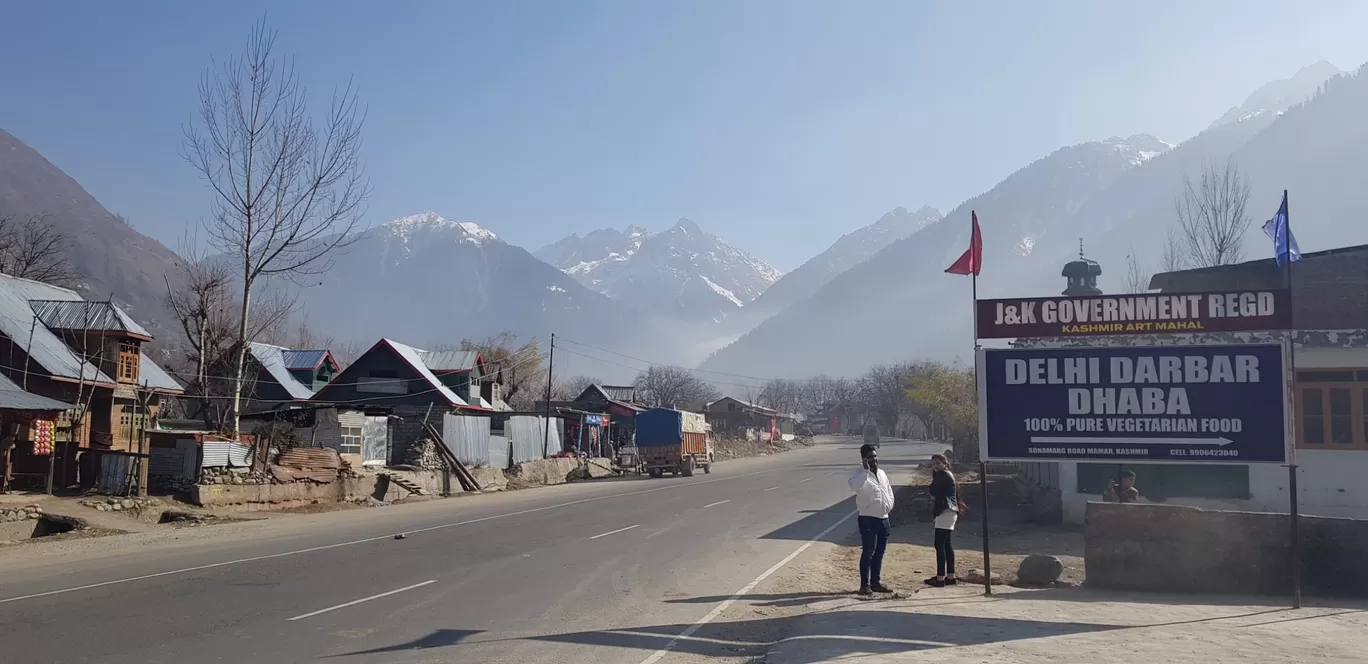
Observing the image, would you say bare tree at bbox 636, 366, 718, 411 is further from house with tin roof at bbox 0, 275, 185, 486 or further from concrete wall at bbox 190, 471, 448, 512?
house with tin roof at bbox 0, 275, 185, 486

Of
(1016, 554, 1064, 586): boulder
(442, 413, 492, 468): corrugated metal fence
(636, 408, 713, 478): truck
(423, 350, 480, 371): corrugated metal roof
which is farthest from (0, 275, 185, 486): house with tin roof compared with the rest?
(423, 350, 480, 371): corrugated metal roof

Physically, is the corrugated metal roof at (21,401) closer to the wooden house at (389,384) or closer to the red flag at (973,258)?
the red flag at (973,258)

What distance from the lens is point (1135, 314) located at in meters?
11.6

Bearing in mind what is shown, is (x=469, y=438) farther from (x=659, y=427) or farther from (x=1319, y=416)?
(x=1319, y=416)

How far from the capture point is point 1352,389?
18.4 meters

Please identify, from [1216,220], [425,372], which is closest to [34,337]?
[425,372]

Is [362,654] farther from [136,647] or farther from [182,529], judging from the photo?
[182,529]

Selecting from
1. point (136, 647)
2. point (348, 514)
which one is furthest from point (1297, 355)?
point (348, 514)

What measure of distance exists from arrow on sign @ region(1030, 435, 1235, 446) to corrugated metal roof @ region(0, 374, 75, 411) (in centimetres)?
2291

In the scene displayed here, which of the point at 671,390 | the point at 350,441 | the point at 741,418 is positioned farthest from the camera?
the point at 671,390

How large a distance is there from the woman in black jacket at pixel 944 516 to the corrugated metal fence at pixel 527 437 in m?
33.0

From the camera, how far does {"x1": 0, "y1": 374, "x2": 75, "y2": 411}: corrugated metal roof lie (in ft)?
74.4

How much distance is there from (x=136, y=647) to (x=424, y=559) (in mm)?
6582

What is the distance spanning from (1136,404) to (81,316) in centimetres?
3068
